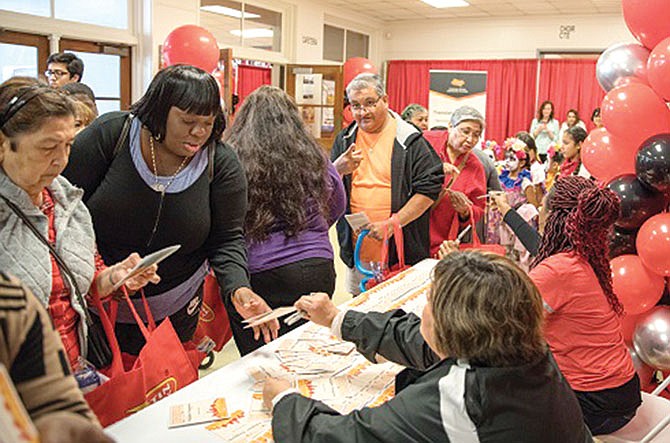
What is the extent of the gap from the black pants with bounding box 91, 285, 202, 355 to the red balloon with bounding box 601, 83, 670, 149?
192 centimetres

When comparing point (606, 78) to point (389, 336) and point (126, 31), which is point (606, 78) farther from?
point (126, 31)

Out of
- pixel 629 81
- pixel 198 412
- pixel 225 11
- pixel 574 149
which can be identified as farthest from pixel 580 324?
pixel 225 11

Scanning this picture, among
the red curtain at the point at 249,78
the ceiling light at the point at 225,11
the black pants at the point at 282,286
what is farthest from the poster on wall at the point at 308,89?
the black pants at the point at 282,286

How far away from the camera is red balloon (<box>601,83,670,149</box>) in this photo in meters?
2.71

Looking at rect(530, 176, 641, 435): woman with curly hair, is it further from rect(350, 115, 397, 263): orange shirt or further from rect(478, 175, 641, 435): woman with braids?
rect(350, 115, 397, 263): orange shirt

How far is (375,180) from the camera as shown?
3.08m

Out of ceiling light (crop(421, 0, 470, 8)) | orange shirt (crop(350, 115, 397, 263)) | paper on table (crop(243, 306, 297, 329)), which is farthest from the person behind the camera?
ceiling light (crop(421, 0, 470, 8))

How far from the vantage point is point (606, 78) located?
10.2 ft

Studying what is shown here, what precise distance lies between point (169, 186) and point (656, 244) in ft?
6.47

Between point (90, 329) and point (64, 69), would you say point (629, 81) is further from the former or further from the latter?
point (64, 69)

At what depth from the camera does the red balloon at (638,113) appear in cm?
271

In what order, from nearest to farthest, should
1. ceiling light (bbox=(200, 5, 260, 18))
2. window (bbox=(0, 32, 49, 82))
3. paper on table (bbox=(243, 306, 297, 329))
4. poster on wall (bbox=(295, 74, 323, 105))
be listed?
paper on table (bbox=(243, 306, 297, 329)) → window (bbox=(0, 32, 49, 82)) → ceiling light (bbox=(200, 5, 260, 18)) → poster on wall (bbox=(295, 74, 323, 105))

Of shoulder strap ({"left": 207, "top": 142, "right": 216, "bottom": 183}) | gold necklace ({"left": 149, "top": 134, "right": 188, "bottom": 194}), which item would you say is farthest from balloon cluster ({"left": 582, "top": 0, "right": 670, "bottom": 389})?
gold necklace ({"left": 149, "top": 134, "right": 188, "bottom": 194})

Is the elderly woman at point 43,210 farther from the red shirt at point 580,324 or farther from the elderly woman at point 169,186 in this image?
the red shirt at point 580,324
